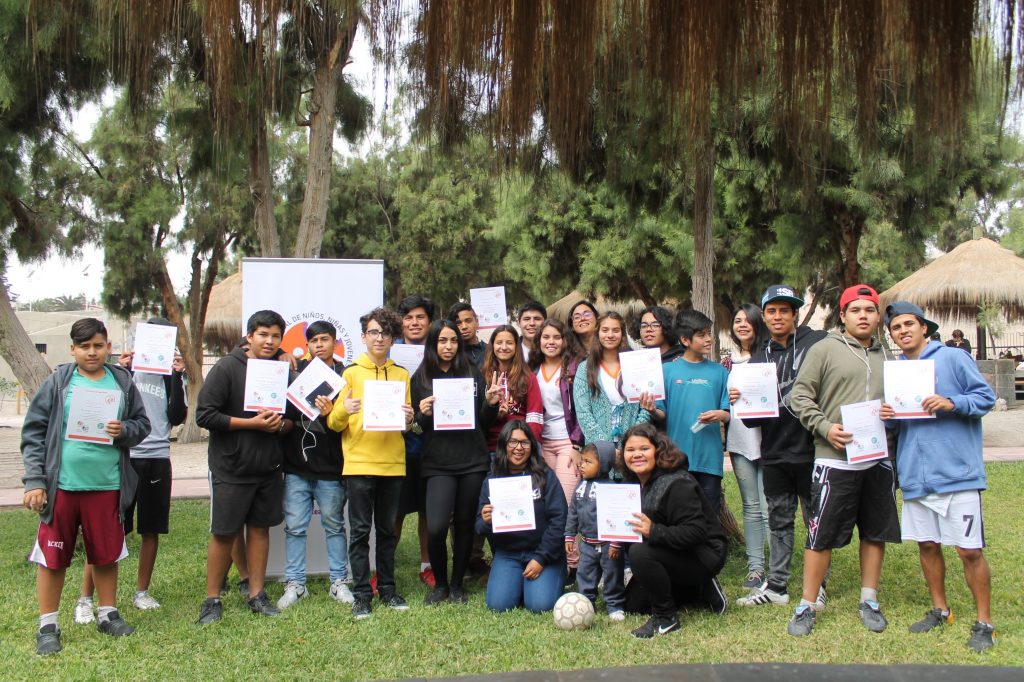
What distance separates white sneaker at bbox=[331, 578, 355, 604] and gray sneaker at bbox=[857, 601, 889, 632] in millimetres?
3047

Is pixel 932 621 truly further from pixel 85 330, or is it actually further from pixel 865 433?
pixel 85 330

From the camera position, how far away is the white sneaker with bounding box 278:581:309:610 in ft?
17.5

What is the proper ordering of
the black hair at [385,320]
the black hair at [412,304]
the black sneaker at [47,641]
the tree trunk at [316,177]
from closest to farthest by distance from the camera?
the black sneaker at [47,641] < the black hair at [385,320] < the black hair at [412,304] < the tree trunk at [316,177]

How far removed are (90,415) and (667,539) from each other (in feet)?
10.8

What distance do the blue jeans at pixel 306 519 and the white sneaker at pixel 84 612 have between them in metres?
1.15

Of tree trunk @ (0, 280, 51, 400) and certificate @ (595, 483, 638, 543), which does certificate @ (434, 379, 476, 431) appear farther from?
tree trunk @ (0, 280, 51, 400)

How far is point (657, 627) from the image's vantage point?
4691 mm

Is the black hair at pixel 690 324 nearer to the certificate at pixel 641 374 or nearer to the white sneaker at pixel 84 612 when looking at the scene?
the certificate at pixel 641 374

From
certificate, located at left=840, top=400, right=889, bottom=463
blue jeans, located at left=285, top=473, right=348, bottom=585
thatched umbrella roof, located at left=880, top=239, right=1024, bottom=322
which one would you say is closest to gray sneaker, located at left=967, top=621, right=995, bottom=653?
certificate, located at left=840, top=400, right=889, bottom=463

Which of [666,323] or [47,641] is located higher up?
[666,323]

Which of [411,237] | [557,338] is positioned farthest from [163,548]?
[411,237]

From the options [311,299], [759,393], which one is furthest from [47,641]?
[759,393]

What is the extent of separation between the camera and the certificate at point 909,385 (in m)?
4.35

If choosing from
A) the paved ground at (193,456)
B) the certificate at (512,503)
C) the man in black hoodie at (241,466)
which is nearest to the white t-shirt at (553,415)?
the certificate at (512,503)
